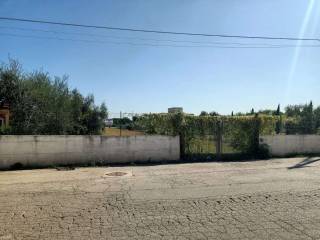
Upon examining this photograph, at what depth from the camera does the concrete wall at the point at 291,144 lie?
18.4 m

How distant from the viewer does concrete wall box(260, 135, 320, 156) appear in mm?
18391

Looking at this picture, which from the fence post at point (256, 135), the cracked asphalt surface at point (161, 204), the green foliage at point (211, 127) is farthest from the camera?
the fence post at point (256, 135)

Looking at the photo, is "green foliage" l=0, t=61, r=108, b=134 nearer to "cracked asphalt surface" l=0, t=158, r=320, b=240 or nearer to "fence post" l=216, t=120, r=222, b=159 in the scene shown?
"cracked asphalt surface" l=0, t=158, r=320, b=240

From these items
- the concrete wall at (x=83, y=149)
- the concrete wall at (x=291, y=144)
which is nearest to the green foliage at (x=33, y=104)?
the concrete wall at (x=83, y=149)

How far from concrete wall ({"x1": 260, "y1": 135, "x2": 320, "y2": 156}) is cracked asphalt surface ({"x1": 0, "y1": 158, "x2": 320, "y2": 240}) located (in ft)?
16.3

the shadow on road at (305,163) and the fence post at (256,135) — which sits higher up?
the fence post at (256,135)

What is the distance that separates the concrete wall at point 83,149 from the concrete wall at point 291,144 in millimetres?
5006

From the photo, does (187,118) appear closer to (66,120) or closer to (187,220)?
(66,120)

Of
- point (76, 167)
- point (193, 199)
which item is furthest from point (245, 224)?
point (76, 167)

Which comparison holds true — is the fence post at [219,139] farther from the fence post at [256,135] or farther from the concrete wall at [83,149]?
the concrete wall at [83,149]

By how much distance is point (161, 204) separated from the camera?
27.1 ft

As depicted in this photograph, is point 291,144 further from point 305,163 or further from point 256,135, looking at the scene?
point 305,163

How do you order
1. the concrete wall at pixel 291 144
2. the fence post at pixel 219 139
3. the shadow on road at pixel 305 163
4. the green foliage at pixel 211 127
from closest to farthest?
the shadow on road at pixel 305 163 → the green foliage at pixel 211 127 → the fence post at pixel 219 139 → the concrete wall at pixel 291 144

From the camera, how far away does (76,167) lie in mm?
14898
